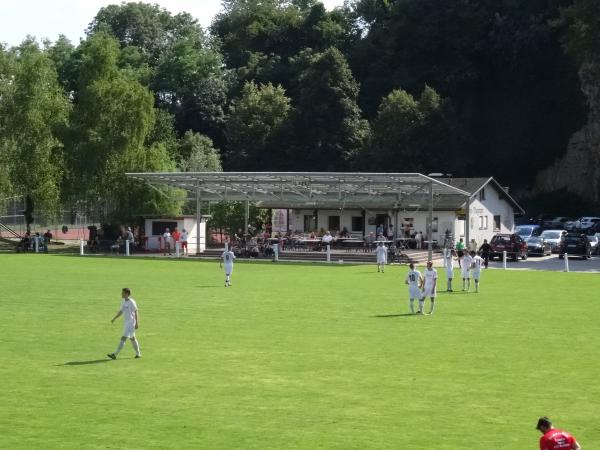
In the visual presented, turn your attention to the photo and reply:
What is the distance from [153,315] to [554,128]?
278ft

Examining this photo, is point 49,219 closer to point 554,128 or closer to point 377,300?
point 377,300

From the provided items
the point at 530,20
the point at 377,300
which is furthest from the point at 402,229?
the point at 530,20

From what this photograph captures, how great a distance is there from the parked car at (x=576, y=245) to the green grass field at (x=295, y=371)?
29.7 m

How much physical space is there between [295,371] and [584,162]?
291ft

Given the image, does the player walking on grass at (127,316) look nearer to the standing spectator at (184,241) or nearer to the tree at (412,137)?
the standing spectator at (184,241)

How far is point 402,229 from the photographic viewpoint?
74438mm

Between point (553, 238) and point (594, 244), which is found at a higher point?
point (553, 238)

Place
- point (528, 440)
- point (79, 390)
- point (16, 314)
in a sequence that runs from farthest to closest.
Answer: point (16, 314) → point (79, 390) → point (528, 440)

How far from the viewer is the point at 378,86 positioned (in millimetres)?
111500

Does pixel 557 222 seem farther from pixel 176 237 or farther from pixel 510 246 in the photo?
pixel 176 237

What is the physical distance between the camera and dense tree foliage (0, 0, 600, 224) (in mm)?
98375

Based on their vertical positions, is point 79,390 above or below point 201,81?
below

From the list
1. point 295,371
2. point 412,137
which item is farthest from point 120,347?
point 412,137

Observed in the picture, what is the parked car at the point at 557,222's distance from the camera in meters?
95.4
